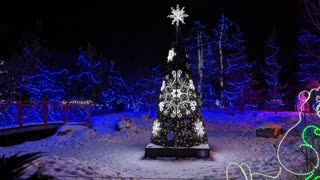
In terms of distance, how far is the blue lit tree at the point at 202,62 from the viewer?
122 ft

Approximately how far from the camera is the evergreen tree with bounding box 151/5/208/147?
12.4 m

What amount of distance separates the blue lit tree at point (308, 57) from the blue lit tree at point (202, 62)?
8222 mm

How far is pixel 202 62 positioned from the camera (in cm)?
3797

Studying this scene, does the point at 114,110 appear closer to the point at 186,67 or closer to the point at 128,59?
the point at 128,59

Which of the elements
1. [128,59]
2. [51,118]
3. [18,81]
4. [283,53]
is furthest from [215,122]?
[128,59]

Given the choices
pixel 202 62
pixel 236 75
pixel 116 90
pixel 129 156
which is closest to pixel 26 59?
pixel 116 90

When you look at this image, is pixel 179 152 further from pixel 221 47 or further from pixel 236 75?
pixel 221 47

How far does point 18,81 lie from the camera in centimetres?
3259

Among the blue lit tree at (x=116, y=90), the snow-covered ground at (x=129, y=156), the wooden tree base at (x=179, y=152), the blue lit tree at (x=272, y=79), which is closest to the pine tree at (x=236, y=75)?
the blue lit tree at (x=272, y=79)

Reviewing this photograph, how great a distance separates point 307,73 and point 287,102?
5.18m

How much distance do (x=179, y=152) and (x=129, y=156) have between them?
5.95ft

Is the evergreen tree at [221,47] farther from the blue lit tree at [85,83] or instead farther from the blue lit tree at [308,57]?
the blue lit tree at [85,83]

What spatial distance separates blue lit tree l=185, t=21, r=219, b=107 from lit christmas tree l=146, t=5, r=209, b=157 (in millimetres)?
24309

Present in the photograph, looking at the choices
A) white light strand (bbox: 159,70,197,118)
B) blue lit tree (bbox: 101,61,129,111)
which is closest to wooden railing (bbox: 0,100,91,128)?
white light strand (bbox: 159,70,197,118)
